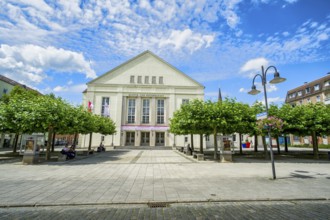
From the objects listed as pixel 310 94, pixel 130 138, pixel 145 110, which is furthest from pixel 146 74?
pixel 310 94

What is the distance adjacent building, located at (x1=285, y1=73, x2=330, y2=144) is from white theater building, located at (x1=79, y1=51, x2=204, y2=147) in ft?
101

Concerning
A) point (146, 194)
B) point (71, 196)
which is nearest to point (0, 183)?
point (71, 196)

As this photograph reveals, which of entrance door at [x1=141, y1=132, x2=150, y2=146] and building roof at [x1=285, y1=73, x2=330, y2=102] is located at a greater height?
building roof at [x1=285, y1=73, x2=330, y2=102]

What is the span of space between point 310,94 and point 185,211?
60.6 metres

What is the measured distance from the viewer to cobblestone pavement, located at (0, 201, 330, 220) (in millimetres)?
4957

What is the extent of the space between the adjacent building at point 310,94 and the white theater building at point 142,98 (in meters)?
30.7

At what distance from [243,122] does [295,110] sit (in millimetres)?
5805

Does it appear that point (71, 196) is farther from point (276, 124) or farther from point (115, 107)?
point (115, 107)

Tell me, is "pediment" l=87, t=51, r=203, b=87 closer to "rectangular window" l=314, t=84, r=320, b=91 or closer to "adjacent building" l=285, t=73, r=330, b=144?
"adjacent building" l=285, t=73, r=330, b=144

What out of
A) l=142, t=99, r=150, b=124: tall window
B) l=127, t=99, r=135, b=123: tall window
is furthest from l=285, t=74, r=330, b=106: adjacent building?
l=127, t=99, r=135, b=123: tall window

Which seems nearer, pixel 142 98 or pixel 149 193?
pixel 149 193

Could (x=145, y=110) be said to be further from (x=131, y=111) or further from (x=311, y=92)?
(x=311, y=92)

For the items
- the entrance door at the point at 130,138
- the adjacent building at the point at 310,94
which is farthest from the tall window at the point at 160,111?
the adjacent building at the point at 310,94

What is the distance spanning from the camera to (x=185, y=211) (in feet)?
17.6
